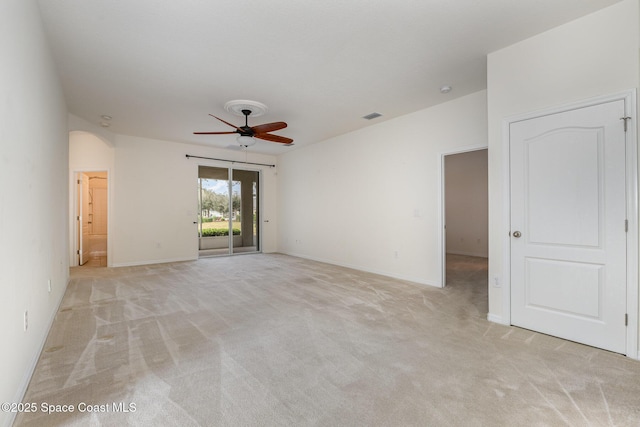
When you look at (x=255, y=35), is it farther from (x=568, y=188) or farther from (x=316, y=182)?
(x=316, y=182)

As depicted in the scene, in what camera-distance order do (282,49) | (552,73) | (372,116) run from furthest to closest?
(372,116)
(282,49)
(552,73)

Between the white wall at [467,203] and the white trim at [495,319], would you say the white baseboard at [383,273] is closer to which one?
the white trim at [495,319]

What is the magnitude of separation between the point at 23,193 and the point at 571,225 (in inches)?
171

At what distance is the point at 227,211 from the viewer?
7820 mm

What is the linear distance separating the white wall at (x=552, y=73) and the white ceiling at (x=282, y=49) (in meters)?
0.13

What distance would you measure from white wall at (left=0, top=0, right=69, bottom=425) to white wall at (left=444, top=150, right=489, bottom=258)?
751 cm

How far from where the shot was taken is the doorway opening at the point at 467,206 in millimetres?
7484

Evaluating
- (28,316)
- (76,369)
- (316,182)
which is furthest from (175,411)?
(316,182)

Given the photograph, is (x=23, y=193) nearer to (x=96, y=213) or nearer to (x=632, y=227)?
(x=632, y=227)

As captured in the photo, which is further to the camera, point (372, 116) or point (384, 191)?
point (384, 191)

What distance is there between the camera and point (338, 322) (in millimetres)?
3059

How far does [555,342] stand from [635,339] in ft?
1.70

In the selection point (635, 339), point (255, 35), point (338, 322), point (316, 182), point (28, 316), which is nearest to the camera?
point (28, 316)

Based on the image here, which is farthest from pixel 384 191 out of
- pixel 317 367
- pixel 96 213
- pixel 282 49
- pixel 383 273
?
pixel 96 213
